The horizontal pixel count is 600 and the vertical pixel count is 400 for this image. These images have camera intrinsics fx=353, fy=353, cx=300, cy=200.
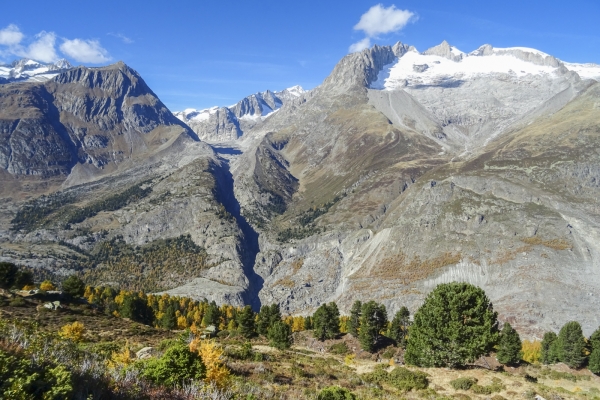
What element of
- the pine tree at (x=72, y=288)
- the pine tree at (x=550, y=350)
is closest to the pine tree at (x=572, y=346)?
the pine tree at (x=550, y=350)

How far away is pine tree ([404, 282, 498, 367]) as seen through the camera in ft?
114

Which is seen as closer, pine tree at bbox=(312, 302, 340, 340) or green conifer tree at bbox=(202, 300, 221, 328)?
pine tree at bbox=(312, 302, 340, 340)

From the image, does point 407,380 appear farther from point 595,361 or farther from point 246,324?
point 595,361

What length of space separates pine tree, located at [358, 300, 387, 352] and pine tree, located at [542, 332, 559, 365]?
35.8m

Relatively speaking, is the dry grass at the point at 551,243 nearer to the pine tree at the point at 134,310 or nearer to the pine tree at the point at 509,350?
the pine tree at the point at 509,350

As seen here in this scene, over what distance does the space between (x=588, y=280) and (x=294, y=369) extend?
511 ft

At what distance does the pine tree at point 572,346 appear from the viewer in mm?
64625

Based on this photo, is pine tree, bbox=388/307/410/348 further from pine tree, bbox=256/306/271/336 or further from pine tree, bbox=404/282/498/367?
pine tree, bbox=404/282/498/367

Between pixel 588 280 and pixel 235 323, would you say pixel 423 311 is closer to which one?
pixel 235 323

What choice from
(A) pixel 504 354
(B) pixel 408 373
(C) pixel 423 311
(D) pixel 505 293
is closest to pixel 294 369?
(B) pixel 408 373

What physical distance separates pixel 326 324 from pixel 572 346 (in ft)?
151

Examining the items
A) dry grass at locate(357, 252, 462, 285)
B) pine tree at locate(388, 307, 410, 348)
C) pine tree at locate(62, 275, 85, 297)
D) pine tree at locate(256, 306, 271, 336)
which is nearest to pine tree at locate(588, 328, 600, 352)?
pine tree at locate(388, 307, 410, 348)

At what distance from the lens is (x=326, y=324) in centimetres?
7125

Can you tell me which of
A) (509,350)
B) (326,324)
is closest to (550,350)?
(509,350)
